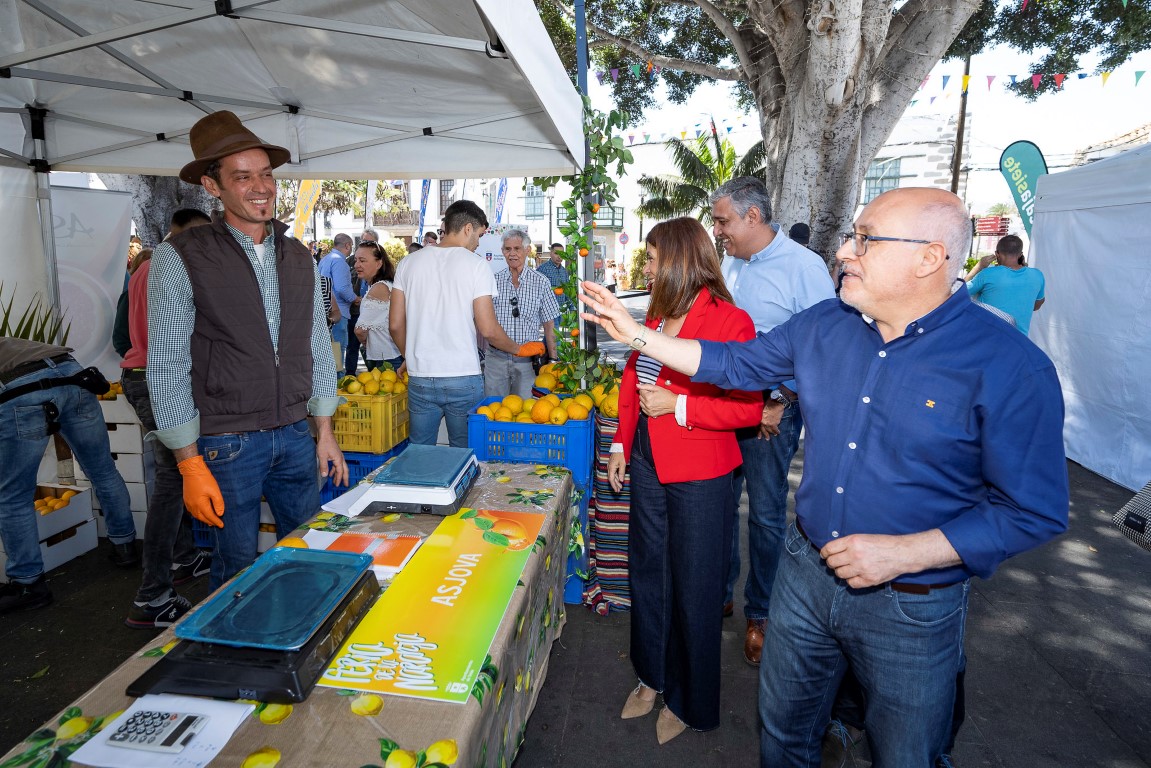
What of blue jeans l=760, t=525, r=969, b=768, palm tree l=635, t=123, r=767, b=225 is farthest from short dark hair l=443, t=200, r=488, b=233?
palm tree l=635, t=123, r=767, b=225

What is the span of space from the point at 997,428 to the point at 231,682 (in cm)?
164

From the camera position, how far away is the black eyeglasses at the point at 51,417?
325 cm

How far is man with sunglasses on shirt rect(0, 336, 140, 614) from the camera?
3.12 m

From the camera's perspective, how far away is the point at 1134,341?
17.5 ft

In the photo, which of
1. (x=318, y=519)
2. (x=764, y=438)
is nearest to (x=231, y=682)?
(x=318, y=519)

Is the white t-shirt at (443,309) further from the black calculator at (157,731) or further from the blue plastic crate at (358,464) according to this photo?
the black calculator at (157,731)

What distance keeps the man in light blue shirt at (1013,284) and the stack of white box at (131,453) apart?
691 cm

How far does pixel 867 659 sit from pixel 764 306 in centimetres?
176

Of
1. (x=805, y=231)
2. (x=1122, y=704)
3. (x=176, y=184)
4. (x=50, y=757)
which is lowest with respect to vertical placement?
(x=1122, y=704)

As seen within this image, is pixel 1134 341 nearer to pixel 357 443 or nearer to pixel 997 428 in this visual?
pixel 997 428

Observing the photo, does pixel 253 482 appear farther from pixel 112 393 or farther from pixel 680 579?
pixel 112 393

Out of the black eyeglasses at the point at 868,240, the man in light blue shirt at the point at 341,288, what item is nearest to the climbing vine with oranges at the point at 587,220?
the black eyeglasses at the point at 868,240

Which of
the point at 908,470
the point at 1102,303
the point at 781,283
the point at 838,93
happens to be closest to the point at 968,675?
the point at 781,283

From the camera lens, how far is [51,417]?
3262 millimetres
